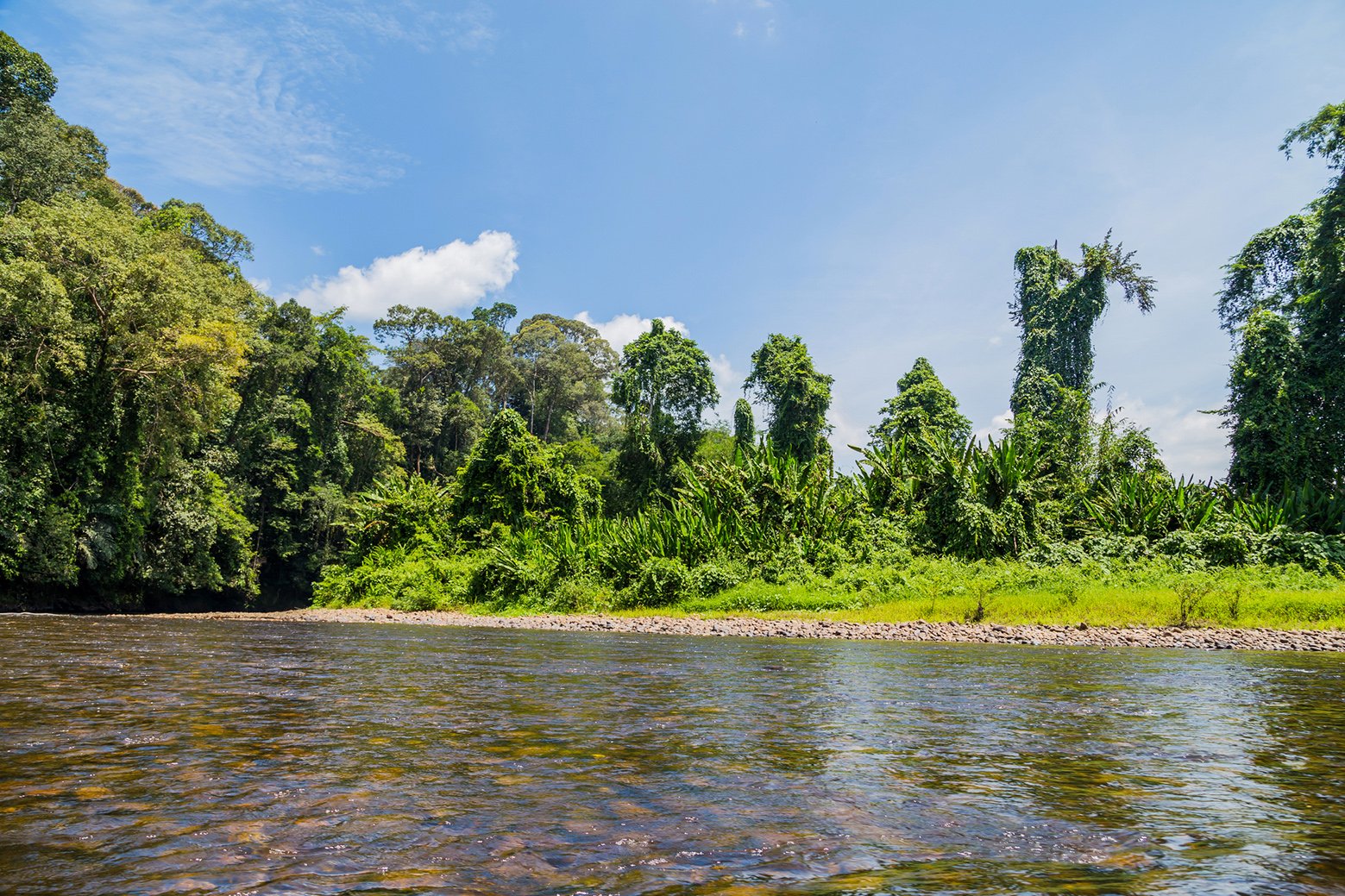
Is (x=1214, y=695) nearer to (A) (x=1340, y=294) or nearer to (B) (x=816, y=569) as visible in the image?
(B) (x=816, y=569)

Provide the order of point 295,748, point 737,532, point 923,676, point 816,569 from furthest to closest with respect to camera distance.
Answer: point 737,532 < point 816,569 < point 923,676 < point 295,748

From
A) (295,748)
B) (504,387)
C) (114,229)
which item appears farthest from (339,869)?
(504,387)

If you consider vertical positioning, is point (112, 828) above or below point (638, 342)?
below

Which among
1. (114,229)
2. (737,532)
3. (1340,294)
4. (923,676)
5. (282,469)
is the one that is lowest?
(923,676)

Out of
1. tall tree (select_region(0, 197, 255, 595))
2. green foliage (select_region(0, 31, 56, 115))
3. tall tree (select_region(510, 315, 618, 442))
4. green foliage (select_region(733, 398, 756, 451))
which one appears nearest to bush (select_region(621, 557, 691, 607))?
tall tree (select_region(0, 197, 255, 595))

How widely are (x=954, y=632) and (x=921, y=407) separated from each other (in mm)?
28626

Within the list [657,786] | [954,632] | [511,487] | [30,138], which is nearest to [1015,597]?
[954,632]

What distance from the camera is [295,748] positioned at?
378 centimetres

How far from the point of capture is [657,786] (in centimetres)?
325

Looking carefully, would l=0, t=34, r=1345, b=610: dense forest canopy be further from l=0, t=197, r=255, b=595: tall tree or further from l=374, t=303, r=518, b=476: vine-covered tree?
l=374, t=303, r=518, b=476: vine-covered tree

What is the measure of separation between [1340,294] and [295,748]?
3009cm

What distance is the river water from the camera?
88.1 inches

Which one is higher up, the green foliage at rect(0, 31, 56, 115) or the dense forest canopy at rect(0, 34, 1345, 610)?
the green foliage at rect(0, 31, 56, 115)

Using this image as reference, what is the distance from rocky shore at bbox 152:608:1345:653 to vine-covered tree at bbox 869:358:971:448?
24710mm
